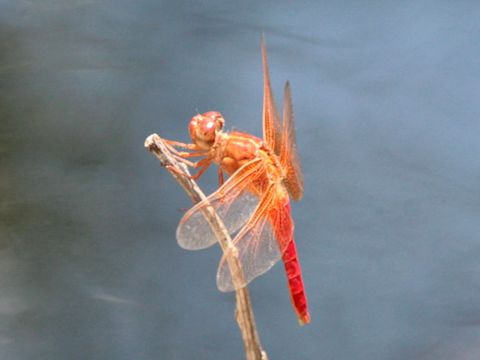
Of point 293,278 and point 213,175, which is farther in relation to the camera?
point 213,175

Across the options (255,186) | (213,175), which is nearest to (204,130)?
(255,186)

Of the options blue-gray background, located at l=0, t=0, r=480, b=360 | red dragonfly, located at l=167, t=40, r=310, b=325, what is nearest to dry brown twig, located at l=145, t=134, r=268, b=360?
red dragonfly, located at l=167, t=40, r=310, b=325

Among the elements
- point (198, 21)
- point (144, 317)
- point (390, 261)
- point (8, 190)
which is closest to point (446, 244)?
point (390, 261)

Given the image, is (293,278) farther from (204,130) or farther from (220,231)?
(204,130)

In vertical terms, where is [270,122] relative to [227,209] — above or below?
above

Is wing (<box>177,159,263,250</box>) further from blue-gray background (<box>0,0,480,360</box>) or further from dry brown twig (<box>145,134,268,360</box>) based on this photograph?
blue-gray background (<box>0,0,480,360</box>)

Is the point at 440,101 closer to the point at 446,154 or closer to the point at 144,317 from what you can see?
the point at 446,154

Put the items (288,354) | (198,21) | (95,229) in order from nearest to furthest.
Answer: (288,354)
(95,229)
(198,21)

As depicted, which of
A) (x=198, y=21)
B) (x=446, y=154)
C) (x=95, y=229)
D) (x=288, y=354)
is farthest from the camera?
(x=198, y=21)

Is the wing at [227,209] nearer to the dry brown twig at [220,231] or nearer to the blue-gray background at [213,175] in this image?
the dry brown twig at [220,231]
